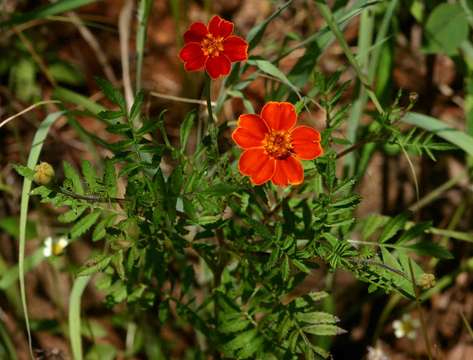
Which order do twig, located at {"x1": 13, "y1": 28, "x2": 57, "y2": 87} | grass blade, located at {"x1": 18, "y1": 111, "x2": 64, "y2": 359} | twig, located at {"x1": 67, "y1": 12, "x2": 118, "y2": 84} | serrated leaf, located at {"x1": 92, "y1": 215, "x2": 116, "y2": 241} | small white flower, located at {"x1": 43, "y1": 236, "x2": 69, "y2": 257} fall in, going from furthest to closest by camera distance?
twig, located at {"x1": 67, "y1": 12, "x2": 118, "y2": 84}
twig, located at {"x1": 13, "y1": 28, "x2": 57, "y2": 87}
small white flower, located at {"x1": 43, "y1": 236, "x2": 69, "y2": 257}
grass blade, located at {"x1": 18, "y1": 111, "x2": 64, "y2": 359}
serrated leaf, located at {"x1": 92, "y1": 215, "x2": 116, "y2": 241}

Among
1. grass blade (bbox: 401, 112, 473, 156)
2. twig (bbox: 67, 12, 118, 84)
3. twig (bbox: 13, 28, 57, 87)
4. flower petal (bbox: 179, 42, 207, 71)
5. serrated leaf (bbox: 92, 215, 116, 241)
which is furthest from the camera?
twig (bbox: 67, 12, 118, 84)

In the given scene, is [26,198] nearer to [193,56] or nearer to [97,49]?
[193,56]

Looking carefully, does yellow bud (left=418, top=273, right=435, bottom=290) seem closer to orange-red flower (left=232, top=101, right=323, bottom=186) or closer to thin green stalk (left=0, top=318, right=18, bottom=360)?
orange-red flower (left=232, top=101, right=323, bottom=186)

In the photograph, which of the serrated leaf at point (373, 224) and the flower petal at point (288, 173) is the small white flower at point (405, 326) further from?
the flower petal at point (288, 173)

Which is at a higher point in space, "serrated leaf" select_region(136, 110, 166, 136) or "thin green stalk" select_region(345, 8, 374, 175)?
"serrated leaf" select_region(136, 110, 166, 136)

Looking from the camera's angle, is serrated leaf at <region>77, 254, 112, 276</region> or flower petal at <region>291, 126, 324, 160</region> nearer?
flower petal at <region>291, 126, 324, 160</region>

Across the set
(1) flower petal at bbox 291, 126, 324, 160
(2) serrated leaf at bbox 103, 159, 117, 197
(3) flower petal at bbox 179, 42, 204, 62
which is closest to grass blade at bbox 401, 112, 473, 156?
(1) flower petal at bbox 291, 126, 324, 160

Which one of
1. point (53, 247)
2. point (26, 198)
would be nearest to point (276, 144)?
point (26, 198)

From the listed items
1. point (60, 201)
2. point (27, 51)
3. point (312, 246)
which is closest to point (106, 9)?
point (27, 51)
